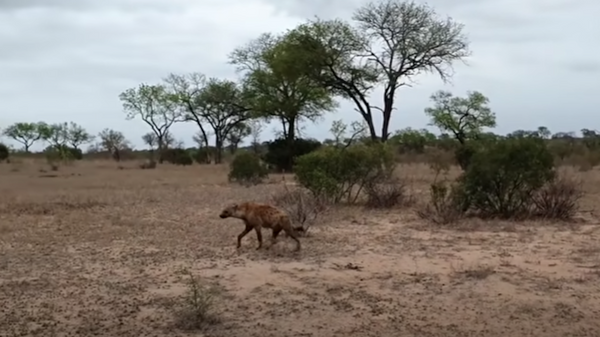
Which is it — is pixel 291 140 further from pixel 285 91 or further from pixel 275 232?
pixel 275 232

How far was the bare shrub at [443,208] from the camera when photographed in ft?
45.3

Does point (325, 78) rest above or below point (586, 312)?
above

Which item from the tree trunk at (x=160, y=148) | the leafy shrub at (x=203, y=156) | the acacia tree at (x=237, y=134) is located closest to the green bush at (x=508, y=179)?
the tree trunk at (x=160, y=148)

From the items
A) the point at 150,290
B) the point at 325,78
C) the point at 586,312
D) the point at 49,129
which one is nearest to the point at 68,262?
the point at 150,290

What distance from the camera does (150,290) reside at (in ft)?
27.2

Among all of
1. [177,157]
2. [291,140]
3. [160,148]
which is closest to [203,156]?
[160,148]

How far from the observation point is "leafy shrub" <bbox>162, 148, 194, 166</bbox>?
51.3 m

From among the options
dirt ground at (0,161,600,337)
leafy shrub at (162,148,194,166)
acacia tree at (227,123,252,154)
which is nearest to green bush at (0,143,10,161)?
leafy shrub at (162,148,194,166)

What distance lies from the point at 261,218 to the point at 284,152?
85.7ft

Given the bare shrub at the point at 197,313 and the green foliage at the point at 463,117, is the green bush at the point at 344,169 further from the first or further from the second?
the green foliage at the point at 463,117

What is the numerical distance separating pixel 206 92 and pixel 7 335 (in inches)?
1807

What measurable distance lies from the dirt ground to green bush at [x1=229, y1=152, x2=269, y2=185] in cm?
1319

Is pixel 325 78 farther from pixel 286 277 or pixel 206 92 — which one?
pixel 286 277

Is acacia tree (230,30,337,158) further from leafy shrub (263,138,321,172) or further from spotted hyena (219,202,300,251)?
spotted hyena (219,202,300,251)
